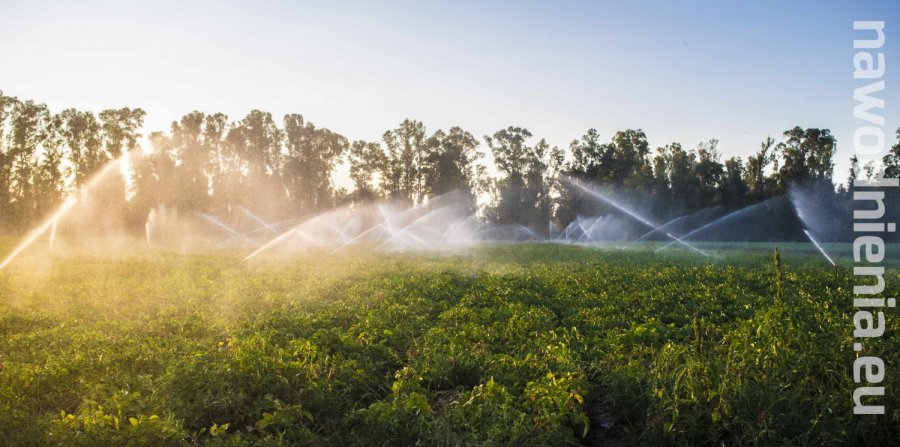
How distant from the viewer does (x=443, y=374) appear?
23.7ft

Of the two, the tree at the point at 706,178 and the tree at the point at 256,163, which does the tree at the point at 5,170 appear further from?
the tree at the point at 706,178

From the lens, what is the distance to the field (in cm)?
539

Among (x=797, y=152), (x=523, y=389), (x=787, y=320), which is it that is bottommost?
(x=523, y=389)

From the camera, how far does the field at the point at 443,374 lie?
5391 mm

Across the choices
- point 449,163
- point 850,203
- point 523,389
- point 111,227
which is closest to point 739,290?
point 523,389

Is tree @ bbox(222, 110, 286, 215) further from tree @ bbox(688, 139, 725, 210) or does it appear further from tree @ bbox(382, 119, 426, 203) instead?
tree @ bbox(688, 139, 725, 210)

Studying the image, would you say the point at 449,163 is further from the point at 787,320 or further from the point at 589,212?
the point at 787,320

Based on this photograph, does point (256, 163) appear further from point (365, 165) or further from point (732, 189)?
point (732, 189)

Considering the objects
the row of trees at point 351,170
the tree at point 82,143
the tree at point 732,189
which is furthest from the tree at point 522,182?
the tree at point 82,143

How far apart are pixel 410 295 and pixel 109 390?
24.8 feet

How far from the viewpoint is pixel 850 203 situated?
52344mm

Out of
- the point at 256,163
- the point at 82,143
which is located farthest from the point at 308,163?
the point at 82,143

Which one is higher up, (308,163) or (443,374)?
(308,163)

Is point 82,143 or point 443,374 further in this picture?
point 82,143
